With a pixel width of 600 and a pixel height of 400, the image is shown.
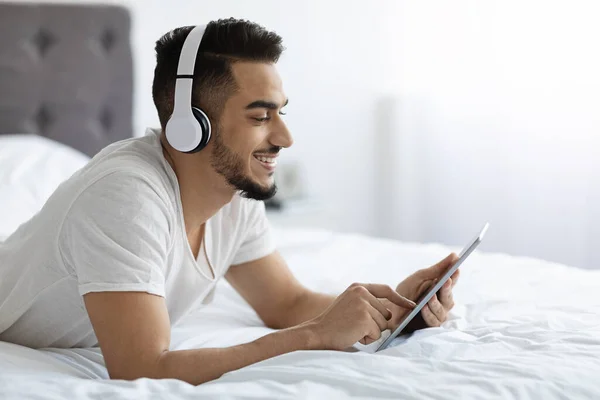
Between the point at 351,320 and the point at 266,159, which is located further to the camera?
the point at 266,159

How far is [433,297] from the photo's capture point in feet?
4.00

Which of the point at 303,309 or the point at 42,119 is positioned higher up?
the point at 42,119

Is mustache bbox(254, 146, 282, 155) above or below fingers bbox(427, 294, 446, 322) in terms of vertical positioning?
above

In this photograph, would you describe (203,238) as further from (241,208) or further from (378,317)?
(378,317)

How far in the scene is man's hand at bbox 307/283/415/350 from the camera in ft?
3.49

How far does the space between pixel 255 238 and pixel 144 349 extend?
0.52 m

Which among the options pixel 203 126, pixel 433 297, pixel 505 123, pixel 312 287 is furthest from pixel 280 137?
pixel 505 123

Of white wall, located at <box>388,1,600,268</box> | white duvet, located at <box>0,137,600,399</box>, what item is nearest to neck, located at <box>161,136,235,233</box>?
white duvet, located at <box>0,137,600,399</box>

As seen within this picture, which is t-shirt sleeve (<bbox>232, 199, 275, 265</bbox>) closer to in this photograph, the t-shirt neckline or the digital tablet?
the t-shirt neckline

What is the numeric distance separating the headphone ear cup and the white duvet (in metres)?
0.35

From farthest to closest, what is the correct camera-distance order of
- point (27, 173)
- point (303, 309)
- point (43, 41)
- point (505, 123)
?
point (505, 123) → point (43, 41) → point (27, 173) → point (303, 309)

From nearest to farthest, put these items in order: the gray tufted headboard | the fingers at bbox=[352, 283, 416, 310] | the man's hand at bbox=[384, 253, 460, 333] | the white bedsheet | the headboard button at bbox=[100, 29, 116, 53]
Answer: the white bedsheet, the fingers at bbox=[352, 283, 416, 310], the man's hand at bbox=[384, 253, 460, 333], the gray tufted headboard, the headboard button at bbox=[100, 29, 116, 53]

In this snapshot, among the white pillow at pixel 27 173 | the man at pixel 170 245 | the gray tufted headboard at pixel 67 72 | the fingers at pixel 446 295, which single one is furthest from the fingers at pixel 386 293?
the gray tufted headboard at pixel 67 72

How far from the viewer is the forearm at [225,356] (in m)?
1.01
